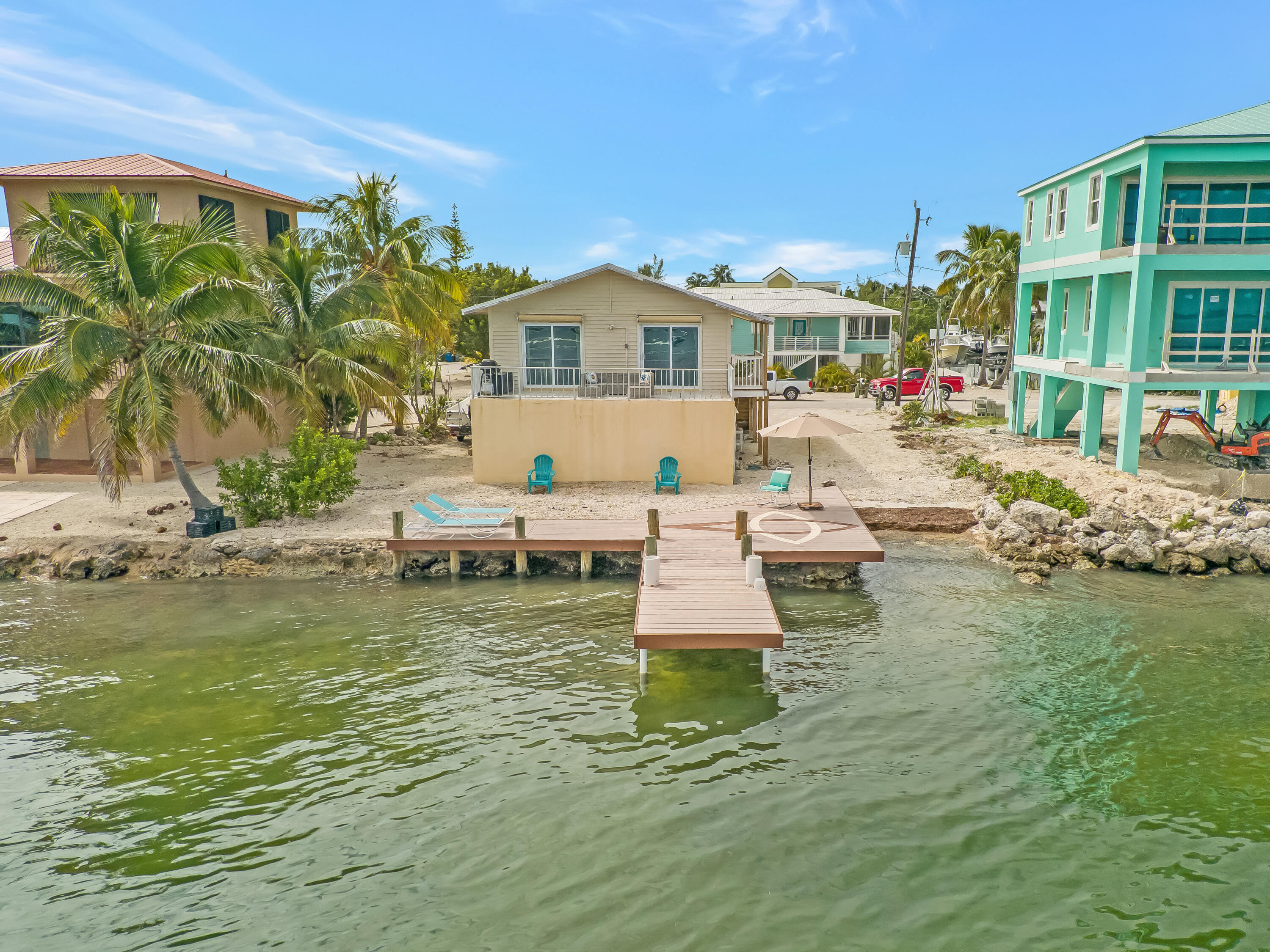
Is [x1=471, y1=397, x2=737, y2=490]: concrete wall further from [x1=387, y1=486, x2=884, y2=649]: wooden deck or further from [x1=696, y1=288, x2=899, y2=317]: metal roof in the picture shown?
[x1=696, y1=288, x2=899, y2=317]: metal roof

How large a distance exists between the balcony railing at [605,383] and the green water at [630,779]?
9234 mm

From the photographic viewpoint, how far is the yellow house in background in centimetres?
2569

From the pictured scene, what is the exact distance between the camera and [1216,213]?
23844mm

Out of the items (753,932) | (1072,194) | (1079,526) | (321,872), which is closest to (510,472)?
(1079,526)

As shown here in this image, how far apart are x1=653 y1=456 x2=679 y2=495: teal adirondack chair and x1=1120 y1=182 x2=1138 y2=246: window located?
47.0 ft

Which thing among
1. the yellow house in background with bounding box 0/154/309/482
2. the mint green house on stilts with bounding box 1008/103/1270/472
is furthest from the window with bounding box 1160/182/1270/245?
the yellow house in background with bounding box 0/154/309/482

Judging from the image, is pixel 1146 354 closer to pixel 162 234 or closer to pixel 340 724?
pixel 340 724

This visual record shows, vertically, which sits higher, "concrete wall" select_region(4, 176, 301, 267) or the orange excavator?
"concrete wall" select_region(4, 176, 301, 267)

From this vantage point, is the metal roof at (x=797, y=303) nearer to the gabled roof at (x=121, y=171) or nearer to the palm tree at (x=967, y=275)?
the palm tree at (x=967, y=275)

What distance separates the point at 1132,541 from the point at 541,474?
45.7 ft

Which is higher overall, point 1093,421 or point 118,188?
point 118,188

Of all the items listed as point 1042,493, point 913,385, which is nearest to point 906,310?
point 913,385

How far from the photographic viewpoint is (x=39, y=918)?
8312mm

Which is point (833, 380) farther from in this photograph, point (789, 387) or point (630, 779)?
point (630, 779)
